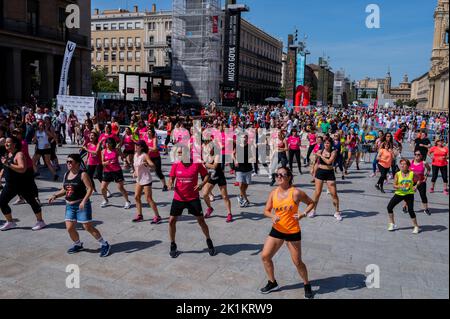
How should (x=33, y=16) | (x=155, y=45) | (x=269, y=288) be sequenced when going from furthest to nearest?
(x=155, y=45)
(x=33, y=16)
(x=269, y=288)

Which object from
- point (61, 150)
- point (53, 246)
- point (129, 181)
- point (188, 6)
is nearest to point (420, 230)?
point (53, 246)

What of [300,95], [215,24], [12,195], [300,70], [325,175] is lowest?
[12,195]

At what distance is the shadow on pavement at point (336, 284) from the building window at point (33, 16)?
3269 centimetres

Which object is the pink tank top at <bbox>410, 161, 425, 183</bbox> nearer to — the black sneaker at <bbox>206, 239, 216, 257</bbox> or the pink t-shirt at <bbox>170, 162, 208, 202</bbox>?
the black sneaker at <bbox>206, 239, 216, 257</bbox>

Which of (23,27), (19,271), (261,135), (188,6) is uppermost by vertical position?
(188,6)

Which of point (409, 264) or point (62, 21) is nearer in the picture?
point (409, 264)

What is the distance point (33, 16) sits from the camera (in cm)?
3222

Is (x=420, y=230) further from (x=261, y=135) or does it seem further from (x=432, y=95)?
(x=432, y=95)

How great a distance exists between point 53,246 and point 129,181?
Result: 530 cm

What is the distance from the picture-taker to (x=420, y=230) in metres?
8.12

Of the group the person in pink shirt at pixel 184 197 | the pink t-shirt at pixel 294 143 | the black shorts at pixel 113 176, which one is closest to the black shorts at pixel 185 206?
the person in pink shirt at pixel 184 197

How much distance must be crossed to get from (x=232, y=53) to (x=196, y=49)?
614 cm

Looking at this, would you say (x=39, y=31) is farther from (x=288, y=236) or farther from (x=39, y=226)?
(x=288, y=236)

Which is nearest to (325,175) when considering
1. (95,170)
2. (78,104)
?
(95,170)
